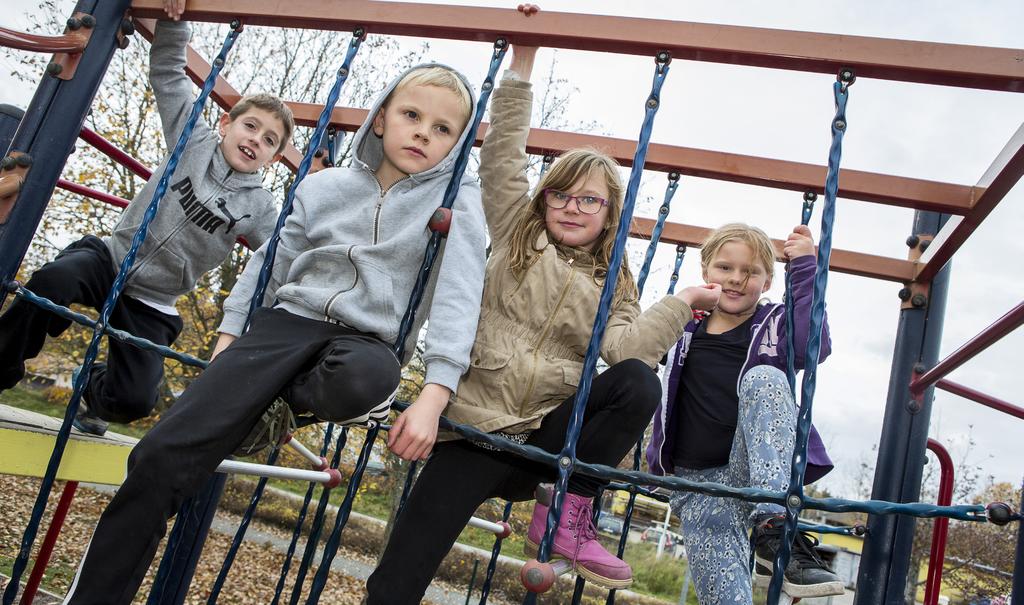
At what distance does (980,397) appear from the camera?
2428 millimetres

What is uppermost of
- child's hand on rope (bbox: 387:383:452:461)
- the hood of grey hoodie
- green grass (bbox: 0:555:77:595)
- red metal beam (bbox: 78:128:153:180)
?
red metal beam (bbox: 78:128:153:180)

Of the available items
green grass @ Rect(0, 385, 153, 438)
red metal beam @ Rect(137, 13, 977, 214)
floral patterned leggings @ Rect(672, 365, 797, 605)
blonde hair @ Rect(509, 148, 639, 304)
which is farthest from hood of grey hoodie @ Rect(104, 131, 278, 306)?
green grass @ Rect(0, 385, 153, 438)

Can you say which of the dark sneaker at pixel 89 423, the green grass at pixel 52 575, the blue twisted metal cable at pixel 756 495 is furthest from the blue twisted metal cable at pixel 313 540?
the green grass at pixel 52 575

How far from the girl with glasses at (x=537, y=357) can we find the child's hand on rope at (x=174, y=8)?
88 centimetres

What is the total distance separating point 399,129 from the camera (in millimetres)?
1615

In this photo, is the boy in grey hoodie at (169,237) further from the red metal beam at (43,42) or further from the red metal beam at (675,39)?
the red metal beam at (675,39)

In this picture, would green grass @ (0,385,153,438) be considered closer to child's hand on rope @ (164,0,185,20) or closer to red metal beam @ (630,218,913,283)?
child's hand on rope @ (164,0,185,20)

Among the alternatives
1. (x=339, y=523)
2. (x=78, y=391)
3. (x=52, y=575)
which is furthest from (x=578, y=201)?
(x=52, y=575)

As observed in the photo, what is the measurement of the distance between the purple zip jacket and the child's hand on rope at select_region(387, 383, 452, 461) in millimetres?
850

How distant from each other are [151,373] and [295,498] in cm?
1117

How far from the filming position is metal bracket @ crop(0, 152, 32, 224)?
1.68m

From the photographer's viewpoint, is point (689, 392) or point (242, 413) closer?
point (242, 413)

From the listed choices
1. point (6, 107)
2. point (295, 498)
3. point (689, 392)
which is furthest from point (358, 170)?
point (295, 498)

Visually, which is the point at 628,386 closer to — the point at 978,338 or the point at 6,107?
the point at 978,338
